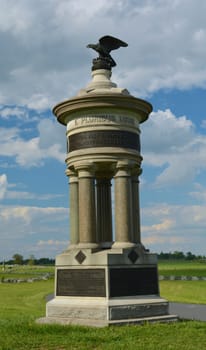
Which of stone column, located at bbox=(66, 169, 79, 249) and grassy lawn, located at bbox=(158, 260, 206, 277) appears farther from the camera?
grassy lawn, located at bbox=(158, 260, 206, 277)

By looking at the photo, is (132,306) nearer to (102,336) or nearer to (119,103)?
(102,336)

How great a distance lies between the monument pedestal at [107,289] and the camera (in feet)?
44.7

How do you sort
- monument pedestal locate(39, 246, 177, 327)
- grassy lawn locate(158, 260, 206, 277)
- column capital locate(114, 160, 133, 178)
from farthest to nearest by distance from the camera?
grassy lawn locate(158, 260, 206, 277), column capital locate(114, 160, 133, 178), monument pedestal locate(39, 246, 177, 327)

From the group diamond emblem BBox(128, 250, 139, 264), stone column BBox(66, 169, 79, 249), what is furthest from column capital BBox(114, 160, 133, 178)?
diamond emblem BBox(128, 250, 139, 264)

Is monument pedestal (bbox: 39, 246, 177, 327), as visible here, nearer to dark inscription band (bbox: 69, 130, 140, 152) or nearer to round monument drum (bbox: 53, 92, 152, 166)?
round monument drum (bbox: 53, 92, 152, 166)

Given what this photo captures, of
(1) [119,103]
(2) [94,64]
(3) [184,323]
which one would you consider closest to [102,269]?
(3) [184,323]

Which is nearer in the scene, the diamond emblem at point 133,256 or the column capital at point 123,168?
the diamond emblem at point 133,256

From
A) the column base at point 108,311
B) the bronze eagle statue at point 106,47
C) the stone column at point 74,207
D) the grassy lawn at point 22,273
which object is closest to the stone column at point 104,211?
the stone column at point 74,207

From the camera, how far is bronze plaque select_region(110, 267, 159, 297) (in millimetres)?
13945

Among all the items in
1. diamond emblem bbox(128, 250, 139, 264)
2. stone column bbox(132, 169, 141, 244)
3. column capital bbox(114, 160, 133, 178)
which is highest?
column capital bbox(114, 160, 133, 178)

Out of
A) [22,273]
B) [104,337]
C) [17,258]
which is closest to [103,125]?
[104,337]

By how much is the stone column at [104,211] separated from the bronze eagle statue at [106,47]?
3.92 m

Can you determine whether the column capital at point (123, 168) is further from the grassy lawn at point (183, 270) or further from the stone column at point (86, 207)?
the grassy lawn at point (183, 270)

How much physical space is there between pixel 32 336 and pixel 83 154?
232 inches
